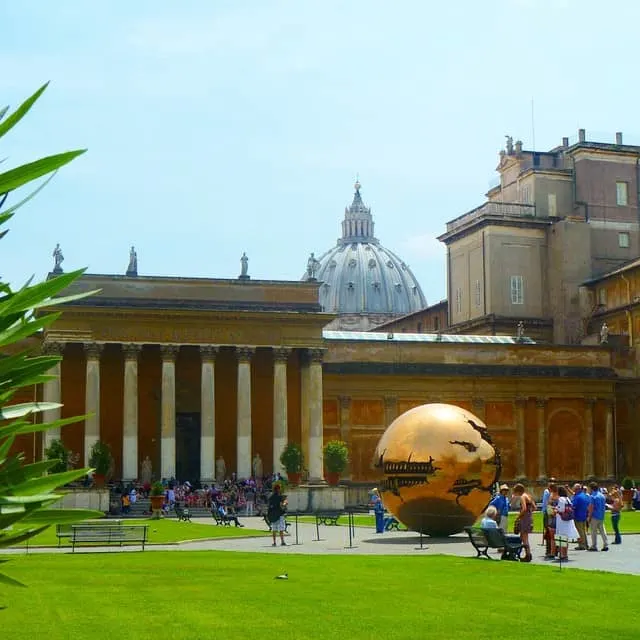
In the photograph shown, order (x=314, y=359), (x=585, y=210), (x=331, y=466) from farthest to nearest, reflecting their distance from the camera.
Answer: (x=585, y=210)
(x=314, y=359)
(x=331, y=466)

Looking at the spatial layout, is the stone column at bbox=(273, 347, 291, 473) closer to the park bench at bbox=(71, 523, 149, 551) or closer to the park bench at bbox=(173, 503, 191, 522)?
the park bench at bbox=(173, 503, 191, 522)

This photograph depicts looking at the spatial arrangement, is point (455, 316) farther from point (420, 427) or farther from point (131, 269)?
point (420, 427)

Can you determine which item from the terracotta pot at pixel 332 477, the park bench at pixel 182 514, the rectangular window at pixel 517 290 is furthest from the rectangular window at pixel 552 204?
the park bench at pixel 182 514

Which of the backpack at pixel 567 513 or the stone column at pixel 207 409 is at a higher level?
the stone column at pixel 207 409

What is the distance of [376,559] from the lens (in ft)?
88.5

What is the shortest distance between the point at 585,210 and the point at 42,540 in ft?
182

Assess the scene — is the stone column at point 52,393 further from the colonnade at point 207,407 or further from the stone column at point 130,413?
the stone column at point 130,413

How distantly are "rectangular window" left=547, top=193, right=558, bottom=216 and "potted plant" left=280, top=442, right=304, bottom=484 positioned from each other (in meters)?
30.5

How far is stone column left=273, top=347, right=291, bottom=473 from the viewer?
2596 inches

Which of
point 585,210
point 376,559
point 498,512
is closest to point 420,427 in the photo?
point 498,512

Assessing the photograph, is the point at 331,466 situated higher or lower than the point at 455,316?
lower

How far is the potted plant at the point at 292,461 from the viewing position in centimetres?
6200

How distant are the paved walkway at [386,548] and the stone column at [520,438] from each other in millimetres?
35082

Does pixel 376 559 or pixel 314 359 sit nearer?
pixel 376 559
